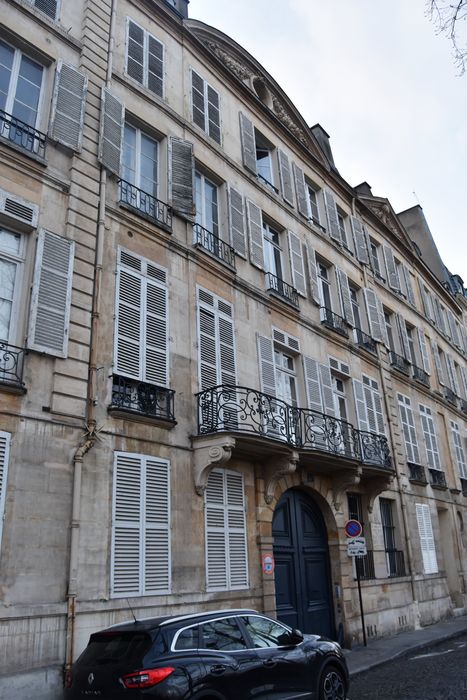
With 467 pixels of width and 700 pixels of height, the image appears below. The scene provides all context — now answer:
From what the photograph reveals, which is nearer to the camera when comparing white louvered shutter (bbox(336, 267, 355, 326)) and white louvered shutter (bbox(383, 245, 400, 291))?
white louvered shutter (bbox(336, 267, 355, 326))

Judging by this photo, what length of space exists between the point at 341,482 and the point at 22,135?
9.72 metres

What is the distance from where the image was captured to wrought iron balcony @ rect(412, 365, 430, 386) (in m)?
20.5

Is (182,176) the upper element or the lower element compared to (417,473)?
upper

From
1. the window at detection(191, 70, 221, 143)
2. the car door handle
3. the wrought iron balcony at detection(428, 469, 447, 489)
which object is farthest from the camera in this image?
the wrought iron balcony at detection(428, 469, 447, 489)

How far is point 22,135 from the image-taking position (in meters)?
9.30

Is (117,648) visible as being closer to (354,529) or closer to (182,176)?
(354,529)

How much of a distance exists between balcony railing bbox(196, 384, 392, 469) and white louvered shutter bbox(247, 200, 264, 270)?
347cm

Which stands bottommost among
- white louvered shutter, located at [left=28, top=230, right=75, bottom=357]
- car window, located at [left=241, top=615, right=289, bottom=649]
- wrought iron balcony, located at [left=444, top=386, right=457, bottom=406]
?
car window, located at [left=241, top=615, right=289, bottom=649]

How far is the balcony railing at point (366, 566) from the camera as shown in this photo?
46.5 ft

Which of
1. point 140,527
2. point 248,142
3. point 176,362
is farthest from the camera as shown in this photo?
point 248,142

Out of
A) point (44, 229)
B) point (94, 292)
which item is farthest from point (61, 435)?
point (44, 229)

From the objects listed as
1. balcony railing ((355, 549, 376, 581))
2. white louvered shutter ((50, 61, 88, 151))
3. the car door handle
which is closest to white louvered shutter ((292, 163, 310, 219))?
white louvered shutter ((50, 61, 88, 151))

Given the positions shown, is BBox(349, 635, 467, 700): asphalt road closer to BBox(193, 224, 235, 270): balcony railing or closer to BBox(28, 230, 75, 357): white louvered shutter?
BBox(28, 230, 75, 357): white louvered shutter

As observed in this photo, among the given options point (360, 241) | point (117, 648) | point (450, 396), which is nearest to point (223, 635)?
point (117, 648)
